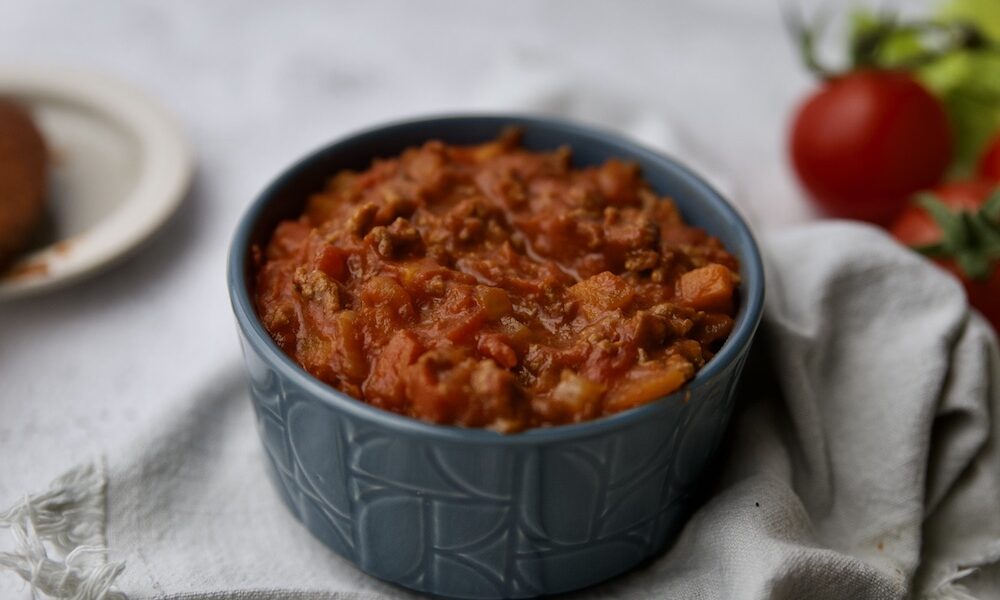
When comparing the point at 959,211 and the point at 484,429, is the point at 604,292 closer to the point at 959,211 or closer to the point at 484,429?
the point at 484,429

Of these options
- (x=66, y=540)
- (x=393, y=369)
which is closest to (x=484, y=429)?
(x=393, y=369)

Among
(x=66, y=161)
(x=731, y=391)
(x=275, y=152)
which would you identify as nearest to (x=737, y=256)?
(x=731, y=391)

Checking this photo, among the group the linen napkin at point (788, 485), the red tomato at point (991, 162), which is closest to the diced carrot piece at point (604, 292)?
the linen napkin at point (788, 485)

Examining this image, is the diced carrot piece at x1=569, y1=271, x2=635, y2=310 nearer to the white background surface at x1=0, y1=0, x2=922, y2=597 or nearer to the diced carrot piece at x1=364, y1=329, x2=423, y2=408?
the diced carrot piece at x1=364, y1=329, x2=423, y2=408

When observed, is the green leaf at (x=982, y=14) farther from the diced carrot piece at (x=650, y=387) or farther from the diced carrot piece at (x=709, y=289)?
the diced carrot piece at (x=650, y=387)

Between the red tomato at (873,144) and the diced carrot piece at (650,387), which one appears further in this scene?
the red tomato at (873,144)

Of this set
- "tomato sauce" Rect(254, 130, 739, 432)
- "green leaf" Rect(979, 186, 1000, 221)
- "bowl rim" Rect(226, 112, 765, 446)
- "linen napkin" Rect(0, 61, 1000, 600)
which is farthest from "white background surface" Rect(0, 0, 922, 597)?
"green leaf" Rect(979, 186, 1000, 221)
